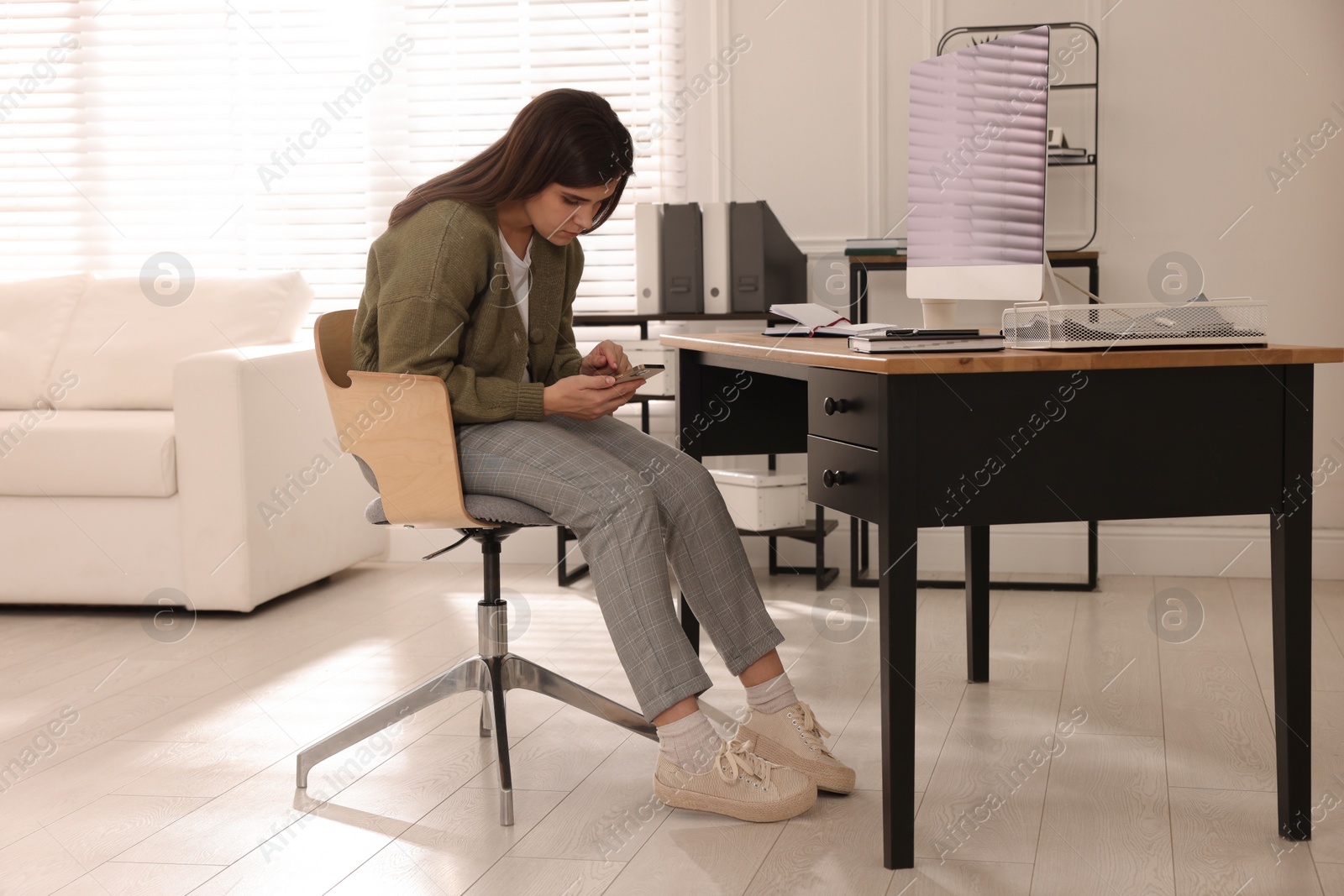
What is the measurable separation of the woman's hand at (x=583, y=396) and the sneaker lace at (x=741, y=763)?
501 millimetres

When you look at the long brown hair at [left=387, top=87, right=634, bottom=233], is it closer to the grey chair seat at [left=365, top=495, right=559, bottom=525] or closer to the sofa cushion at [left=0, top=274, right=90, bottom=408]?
the grey chair seat at [left=365, top=495, right=559, bottom=525]

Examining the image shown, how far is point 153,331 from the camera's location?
3176mm

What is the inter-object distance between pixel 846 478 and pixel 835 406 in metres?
0.09

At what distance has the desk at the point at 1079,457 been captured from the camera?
4.68ft

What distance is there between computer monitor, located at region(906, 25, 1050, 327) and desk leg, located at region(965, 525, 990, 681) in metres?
0.45

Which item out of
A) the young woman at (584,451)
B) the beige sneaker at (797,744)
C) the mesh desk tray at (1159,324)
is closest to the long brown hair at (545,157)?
the young woman at (584,451)

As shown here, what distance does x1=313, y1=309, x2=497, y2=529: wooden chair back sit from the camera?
1649 mm

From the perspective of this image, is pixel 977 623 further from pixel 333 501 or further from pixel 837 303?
pixel 333 501

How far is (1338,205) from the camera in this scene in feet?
10.0

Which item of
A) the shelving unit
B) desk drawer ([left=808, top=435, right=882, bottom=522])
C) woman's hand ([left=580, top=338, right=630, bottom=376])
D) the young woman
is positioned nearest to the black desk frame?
the shelving unit

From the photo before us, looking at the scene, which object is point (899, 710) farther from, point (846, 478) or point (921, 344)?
point (921, 344)

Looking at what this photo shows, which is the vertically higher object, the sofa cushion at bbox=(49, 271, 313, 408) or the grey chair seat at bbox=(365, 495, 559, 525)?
the sofa cushion at bbox=(49, 271, 313, 408)

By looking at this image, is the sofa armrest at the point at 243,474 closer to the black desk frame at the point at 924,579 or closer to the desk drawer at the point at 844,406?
the black desk frame at the point at 924,579

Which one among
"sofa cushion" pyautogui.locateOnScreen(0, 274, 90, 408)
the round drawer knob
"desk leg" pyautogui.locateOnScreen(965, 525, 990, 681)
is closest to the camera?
the round drawer knob
